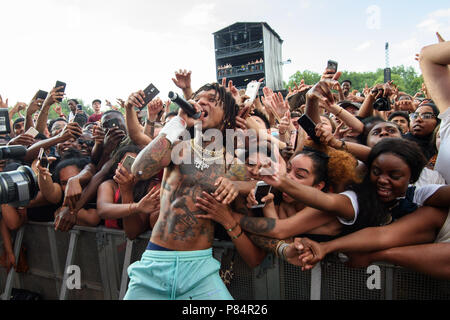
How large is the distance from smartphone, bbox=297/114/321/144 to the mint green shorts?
1.33 meters

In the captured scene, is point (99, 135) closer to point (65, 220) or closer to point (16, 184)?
point (65, 220)

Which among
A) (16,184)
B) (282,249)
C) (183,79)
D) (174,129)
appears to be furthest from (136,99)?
(282,249)

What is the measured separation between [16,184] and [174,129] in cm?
129

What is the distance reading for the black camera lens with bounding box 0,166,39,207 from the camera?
206 cm

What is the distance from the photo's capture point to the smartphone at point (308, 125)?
7.45ft

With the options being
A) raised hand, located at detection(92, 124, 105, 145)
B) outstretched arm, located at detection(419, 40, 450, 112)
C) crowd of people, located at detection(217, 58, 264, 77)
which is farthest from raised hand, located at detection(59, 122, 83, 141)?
crowd of people, located at detection(217, 58, 264, 77)

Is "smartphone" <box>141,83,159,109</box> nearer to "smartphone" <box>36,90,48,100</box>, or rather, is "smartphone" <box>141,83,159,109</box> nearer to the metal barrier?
the metal barrier

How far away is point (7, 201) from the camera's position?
208 cm

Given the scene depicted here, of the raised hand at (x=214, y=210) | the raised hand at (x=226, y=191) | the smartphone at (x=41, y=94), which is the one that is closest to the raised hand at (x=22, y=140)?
the smartphone at (x=41, y=94)

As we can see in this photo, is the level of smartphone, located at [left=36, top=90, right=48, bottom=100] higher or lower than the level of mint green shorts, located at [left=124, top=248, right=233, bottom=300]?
higher

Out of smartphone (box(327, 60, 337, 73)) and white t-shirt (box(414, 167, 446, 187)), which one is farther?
smartphone (box(327, 60, 337, 73))

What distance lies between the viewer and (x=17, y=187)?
2109 millimetres

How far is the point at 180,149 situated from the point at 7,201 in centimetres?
135
